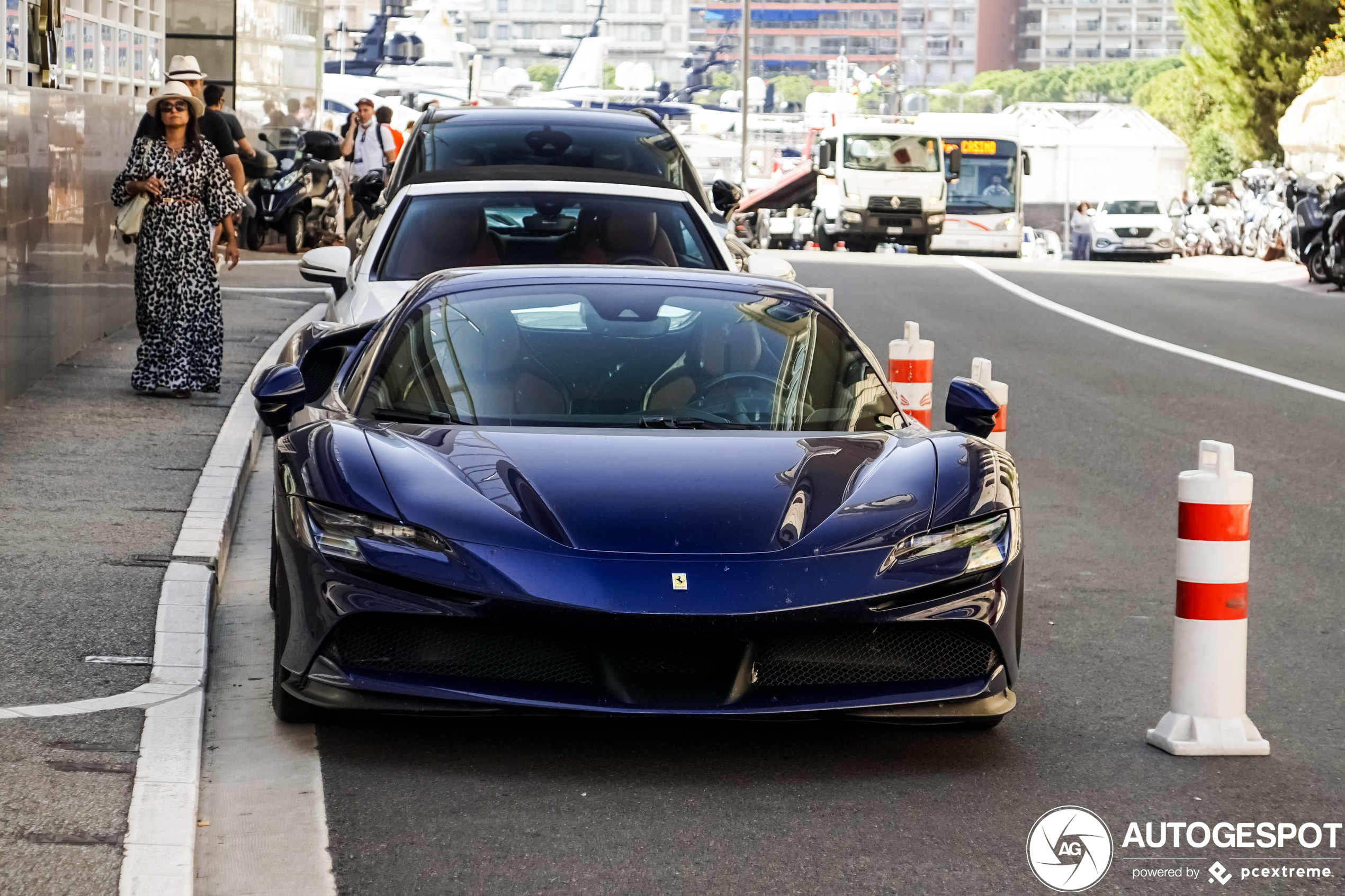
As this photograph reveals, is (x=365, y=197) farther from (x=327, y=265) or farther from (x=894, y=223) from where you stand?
(x=894, y=223)

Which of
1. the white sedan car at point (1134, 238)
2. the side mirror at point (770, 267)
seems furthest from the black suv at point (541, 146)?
the white sedan car at point (1134, 238)

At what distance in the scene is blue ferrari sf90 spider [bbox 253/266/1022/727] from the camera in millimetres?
4902

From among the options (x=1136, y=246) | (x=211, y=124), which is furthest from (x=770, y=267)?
(x=1136, y=246)

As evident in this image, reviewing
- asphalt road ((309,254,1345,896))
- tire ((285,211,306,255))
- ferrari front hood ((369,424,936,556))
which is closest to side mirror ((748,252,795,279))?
asphalt road ((309,254,1345,896))

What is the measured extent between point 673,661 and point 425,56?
140256 millimetres

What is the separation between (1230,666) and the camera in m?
5.34

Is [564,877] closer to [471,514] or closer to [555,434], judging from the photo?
[471,514]

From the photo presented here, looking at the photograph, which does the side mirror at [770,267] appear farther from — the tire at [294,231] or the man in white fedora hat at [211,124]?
the tire at [294,231]

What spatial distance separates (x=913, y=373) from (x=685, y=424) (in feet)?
10.5

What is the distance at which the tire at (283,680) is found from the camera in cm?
532

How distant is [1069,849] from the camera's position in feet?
14.9

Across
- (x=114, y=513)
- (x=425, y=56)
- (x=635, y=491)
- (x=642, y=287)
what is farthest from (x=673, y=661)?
(x=425, y=56)

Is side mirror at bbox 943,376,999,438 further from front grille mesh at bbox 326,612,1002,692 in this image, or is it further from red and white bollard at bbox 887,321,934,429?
red and white bollard at bbox 887,321,934,429

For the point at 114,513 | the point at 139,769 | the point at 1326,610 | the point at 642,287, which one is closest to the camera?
the point at 139,769
